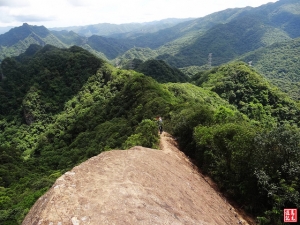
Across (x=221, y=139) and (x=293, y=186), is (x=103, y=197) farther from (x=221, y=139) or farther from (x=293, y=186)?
(x=221, y=139)

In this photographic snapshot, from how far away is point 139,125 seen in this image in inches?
1533

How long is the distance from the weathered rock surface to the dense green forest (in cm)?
499

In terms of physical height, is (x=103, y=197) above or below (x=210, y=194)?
above

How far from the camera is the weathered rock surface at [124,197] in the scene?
10867mm

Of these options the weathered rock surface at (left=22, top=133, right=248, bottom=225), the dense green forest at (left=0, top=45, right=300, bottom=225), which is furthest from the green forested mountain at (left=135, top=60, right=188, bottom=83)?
the weathered rock surface at (left=22, top=133, right=248, bottom=225)

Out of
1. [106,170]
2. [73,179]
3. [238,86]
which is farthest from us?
[238,86]

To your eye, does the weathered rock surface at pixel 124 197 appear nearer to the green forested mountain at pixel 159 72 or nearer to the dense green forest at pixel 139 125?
the dense green forest at pixel 139 125

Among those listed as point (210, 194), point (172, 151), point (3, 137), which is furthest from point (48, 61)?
point (210, 194)

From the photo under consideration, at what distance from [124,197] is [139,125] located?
26.5 meters

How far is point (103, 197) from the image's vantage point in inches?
479

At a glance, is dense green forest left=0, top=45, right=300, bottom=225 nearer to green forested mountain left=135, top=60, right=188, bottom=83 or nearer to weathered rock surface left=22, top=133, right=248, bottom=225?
green forested mountain left=135, top=60, right=188, bottom=83

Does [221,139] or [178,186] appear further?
[221,139]

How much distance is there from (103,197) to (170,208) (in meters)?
3.77

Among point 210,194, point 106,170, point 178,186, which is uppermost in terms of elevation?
point 106,170
